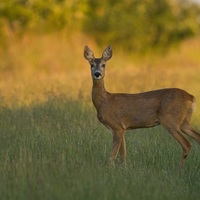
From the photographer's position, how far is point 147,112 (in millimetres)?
8719

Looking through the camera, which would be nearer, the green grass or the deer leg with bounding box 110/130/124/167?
the green grass

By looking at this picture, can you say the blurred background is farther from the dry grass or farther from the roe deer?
the roe deer

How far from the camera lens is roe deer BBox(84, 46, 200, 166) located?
8.62 metres

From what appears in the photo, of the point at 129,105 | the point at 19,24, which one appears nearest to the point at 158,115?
the point at 129,105

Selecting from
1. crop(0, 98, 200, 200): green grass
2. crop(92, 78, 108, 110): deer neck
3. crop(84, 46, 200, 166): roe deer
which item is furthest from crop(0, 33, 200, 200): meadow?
crop(92, 78, 108, 110): deer neck

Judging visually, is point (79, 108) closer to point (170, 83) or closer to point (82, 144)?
point (82, 144)

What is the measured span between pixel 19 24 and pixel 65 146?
19.5 metres

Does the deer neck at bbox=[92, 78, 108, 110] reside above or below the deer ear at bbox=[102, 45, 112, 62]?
below

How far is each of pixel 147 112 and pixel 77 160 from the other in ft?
5.37

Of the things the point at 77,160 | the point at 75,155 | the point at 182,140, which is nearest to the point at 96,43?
the point at 182,140

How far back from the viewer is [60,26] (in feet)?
90.9

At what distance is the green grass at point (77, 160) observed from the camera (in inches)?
242

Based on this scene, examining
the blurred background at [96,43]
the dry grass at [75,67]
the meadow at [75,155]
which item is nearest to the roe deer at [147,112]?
the meadow at [75,155]

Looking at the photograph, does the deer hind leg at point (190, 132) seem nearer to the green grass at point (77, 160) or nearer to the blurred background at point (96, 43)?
the green grass at point (77, 160)
